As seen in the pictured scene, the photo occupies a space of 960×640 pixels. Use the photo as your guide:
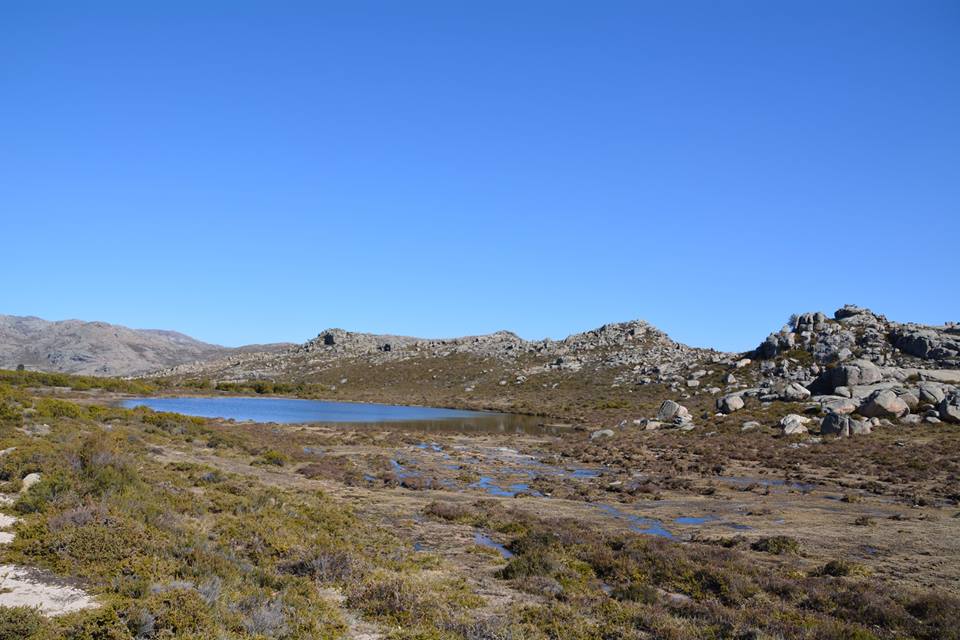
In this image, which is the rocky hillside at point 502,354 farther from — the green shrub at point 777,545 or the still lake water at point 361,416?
the green shrub at point 777,545

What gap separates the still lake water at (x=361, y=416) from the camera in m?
70.6

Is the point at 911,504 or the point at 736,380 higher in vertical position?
the point at 736,380

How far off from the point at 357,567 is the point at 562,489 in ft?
62.0

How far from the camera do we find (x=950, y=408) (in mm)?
47656

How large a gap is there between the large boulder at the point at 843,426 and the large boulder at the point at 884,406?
9.46 ft

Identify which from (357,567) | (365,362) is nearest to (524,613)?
(357,567)

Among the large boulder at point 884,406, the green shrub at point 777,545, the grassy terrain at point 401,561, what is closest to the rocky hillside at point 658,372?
the large boulder at point 884,406

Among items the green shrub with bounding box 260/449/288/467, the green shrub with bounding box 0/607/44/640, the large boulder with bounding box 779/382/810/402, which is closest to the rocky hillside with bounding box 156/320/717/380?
the large boulder with bounding box 779/382/810/402

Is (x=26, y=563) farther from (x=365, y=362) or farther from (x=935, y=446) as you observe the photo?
(x=365, y=362)

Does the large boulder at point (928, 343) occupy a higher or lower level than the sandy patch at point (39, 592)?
higher

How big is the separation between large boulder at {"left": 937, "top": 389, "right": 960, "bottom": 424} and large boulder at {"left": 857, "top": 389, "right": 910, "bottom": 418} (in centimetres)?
258

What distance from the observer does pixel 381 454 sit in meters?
43.8

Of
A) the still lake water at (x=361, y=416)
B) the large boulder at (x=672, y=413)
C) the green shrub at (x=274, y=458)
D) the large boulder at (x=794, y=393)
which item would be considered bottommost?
the still lake water at (x=361, y=416)

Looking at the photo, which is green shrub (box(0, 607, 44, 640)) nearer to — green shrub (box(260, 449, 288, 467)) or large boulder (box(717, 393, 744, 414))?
green shrub (box(260, 449, 288, 467))
